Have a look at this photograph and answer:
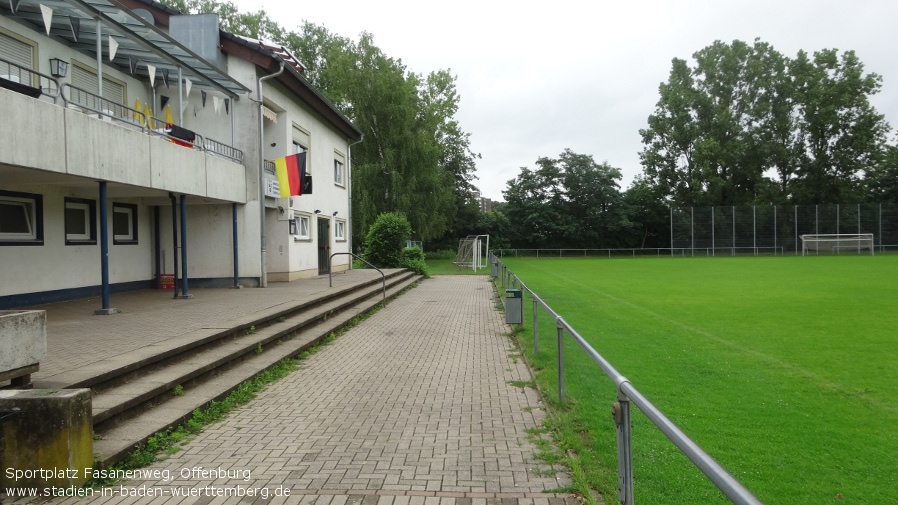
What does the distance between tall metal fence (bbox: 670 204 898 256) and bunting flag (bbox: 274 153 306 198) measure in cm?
4476

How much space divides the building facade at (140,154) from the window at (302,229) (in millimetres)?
83

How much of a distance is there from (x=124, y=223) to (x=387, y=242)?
1403 cm

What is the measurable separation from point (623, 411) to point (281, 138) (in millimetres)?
17058

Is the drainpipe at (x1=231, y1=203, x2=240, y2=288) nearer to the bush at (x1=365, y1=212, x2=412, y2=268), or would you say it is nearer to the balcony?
the balcony

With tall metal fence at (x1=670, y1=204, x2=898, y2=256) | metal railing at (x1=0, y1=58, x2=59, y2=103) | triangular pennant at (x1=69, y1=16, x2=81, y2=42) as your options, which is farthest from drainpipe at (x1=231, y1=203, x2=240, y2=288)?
tall metal fence at (x1=670, y1=204, x2=898, y2=256)

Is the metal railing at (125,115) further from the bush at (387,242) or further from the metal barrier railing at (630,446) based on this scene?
the bush at (387,242)

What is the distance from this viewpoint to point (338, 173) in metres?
25.5

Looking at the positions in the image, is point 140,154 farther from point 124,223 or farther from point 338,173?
point 338,173

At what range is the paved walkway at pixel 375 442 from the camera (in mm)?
3930

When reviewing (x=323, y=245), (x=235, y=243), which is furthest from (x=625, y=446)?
(x=323, y=245)

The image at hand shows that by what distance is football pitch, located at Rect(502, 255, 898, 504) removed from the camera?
4182mm

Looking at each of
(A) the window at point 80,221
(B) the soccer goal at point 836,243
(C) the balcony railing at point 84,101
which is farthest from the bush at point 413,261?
(B) the soccer goal at point 836,243

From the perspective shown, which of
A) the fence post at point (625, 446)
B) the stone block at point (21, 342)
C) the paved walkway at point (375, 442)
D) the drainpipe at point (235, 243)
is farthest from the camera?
the drainpipe at point (235, 243)

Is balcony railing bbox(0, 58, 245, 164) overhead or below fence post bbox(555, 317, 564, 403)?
overhead
